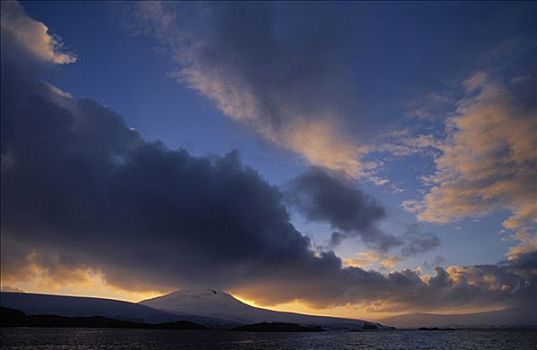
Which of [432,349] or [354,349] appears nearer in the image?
[354,349]

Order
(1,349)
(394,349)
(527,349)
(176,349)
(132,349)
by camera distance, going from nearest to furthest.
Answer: (1,349) → (132,349) → (176,349) → (527,349) → (394,349)

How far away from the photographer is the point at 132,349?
98562 mm

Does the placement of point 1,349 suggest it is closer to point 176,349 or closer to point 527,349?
point 176,349

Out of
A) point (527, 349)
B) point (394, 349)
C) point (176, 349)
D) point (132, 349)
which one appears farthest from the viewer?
point (394, 349)

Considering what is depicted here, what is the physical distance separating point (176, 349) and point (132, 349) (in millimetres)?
11883

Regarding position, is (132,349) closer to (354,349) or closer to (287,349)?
(287,349)

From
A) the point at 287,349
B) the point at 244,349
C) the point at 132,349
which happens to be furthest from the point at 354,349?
the point at 132,349

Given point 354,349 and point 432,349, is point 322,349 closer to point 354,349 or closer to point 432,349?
point 354,349

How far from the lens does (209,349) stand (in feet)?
356

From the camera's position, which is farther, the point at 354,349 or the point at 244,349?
the point at 354,349

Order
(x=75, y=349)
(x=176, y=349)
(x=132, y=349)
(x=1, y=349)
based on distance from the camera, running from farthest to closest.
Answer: (x=176, y=349)
(x=132, y=349)
(x=75, y=349)
(x=1, y=349)

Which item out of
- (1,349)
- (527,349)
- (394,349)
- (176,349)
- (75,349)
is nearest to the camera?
(1,349)

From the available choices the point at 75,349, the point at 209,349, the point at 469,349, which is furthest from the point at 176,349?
the point at 469,349

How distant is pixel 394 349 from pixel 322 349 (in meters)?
24.5
